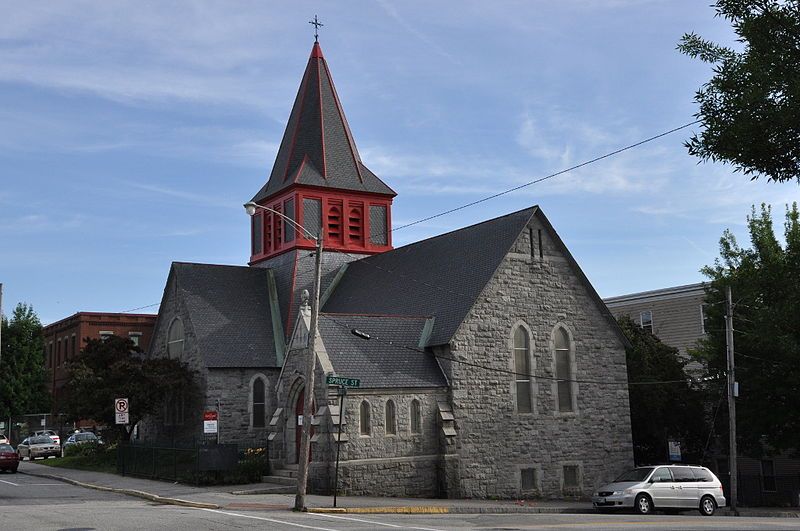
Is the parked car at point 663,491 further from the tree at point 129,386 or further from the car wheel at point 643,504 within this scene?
the tree at point 129,386

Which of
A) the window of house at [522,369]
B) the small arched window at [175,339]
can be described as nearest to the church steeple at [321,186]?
the small arched window at [175,339]

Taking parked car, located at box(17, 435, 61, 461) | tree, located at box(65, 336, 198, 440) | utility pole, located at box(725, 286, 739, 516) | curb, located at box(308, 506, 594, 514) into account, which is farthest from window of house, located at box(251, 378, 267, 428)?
utility pole, located at box(725, 286, 739, 516)

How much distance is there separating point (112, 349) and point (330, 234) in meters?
11.4

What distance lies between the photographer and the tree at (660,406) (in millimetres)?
38031

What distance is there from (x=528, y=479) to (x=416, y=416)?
200 inches

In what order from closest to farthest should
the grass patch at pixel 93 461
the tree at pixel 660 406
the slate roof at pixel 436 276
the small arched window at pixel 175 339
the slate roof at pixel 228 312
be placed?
the slate roof at pixel 436 276, the slate roof at pixel 228 312, the grass patch at pixel 93 461, the tree at pixel 660 406, the small arched window at pixel 175 339

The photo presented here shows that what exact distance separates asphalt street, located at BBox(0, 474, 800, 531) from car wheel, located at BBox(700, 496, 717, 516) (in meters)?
7.35

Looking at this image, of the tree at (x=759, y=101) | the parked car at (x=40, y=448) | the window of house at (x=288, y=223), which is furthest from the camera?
the parked car at (x=40, y=448)

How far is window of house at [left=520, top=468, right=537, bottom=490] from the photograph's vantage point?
3128 centimetres

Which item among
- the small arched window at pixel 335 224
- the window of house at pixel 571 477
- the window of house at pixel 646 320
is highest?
the small arched window at pixel 335 224

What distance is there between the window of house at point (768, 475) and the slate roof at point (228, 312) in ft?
76.8

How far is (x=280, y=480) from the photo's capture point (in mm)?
28719

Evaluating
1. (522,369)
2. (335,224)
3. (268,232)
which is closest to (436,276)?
(522,369)

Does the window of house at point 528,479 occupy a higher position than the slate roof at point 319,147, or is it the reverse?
the slate roof at point 319,147
